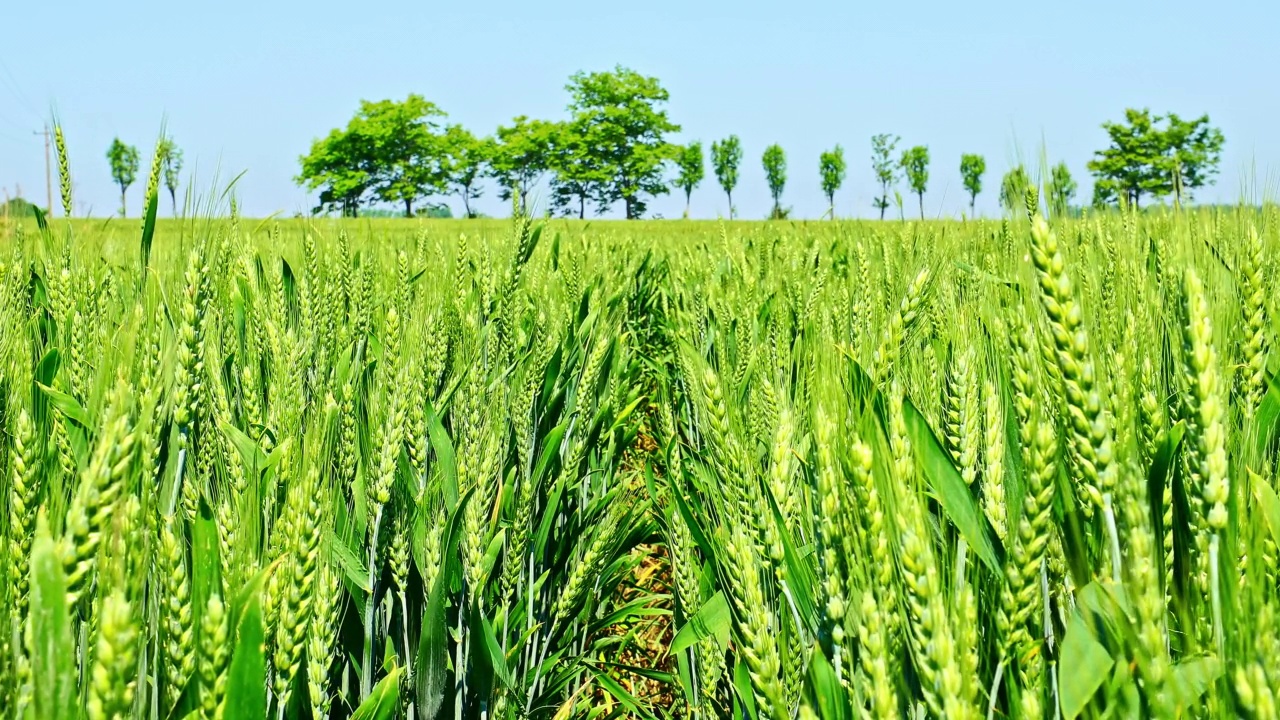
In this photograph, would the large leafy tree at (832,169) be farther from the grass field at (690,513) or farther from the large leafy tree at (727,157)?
the grass field at (690,513)

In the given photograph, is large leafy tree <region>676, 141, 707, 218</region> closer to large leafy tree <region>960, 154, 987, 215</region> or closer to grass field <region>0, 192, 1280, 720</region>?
large leafy tree <region>960, 154, 987, 215</region>

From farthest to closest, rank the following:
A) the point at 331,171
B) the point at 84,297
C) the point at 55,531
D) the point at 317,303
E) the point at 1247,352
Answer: the point at 331,171, the point at 317,303, the point at 84,297, the point at 1247,352, the point at 55,531

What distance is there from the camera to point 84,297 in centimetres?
168

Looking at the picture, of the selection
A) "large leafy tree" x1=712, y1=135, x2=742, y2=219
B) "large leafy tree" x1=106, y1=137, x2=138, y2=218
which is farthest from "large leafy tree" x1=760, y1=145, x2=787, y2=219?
"large leafy tree" x1=106, y1=137, x2=138, y2=218

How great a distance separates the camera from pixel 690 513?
1.33 metres

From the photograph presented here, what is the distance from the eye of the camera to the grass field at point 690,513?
0.62 meters

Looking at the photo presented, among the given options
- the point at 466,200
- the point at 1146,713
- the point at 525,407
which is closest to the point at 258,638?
the point at 1146,713

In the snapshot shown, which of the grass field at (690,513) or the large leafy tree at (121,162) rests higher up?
the large leafy tree at (121,162)

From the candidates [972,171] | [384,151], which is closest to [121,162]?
[384,151]

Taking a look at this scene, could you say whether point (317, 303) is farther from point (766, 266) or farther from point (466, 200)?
point (466, 200)

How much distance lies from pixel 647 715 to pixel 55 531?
2.94 ft

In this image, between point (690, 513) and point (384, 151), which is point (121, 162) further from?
point (690, 513)

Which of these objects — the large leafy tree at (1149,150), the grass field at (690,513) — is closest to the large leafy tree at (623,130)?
the large leafy tree at (1149,150)

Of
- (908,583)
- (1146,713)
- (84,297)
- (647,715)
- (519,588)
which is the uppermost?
(84,297)
